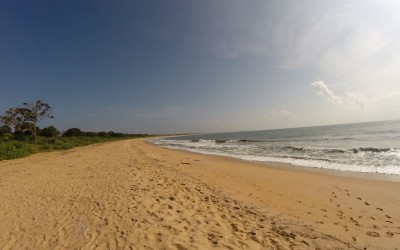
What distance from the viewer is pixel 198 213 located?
6781 mm

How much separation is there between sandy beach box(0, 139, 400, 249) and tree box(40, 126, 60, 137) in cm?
6117

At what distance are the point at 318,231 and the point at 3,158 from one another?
27.0 metres

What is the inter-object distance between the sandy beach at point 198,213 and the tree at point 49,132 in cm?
6117

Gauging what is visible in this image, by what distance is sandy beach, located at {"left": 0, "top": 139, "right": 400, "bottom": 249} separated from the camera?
204 inches

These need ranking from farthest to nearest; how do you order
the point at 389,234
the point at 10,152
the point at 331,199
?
the point at 10,152
the point at 331,199
the point at 389,234

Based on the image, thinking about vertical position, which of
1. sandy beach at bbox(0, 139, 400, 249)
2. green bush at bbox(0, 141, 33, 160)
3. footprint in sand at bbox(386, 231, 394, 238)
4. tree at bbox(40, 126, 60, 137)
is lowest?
footprint in sand at bbox(386, 231, 394, 238)

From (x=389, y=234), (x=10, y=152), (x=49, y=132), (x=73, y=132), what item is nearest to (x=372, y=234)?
(x=389, y=234)

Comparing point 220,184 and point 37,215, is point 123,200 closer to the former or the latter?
point 37,215

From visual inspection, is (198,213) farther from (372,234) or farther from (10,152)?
(10,152)

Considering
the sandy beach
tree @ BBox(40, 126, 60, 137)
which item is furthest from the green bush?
tree @ BBox(40, 126, 60, 137)

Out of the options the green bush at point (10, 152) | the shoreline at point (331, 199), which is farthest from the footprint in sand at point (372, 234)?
the green bush at point (10, 152)

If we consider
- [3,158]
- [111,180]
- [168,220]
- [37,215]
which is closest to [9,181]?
[111,180]

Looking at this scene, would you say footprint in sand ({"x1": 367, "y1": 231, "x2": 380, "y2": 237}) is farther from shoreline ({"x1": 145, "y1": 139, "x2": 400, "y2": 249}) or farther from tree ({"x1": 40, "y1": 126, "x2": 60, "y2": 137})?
tree ({"x1": 40, "y1": 126, "x2": 60, "y2": 137})

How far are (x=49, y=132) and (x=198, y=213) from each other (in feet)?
228
